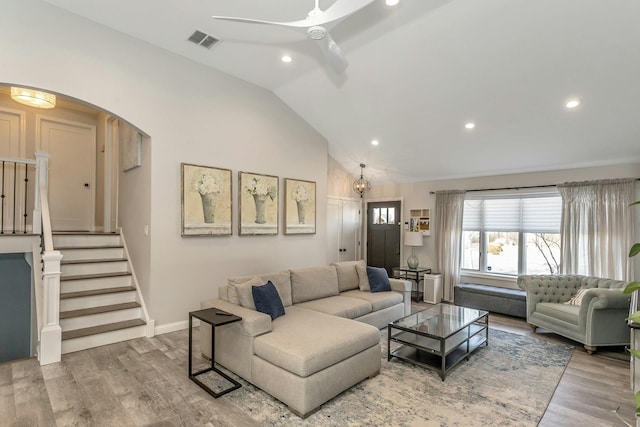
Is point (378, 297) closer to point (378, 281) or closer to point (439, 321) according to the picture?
point (378, 281)

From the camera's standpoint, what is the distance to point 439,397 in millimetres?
2809

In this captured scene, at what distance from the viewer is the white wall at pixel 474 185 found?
493cm

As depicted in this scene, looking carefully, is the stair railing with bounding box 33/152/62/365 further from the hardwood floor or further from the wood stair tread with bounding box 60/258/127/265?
the wood stair tread with bounding box 60/258/127/265

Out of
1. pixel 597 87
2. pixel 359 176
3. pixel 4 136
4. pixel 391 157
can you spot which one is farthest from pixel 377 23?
pixel 4 136

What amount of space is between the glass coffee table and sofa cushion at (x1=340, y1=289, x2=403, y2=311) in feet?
2.08

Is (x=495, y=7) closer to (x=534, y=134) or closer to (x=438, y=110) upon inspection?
(x=438, y=110)

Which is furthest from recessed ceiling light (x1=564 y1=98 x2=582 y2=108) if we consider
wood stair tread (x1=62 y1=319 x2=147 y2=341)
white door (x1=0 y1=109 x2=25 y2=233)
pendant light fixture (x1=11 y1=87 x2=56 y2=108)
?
white door (x1=0 y1=109 x2=25 y2=233)

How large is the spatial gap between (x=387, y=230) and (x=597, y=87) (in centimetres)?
447

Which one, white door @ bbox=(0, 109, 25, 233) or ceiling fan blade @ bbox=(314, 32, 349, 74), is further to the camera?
white door @ bbox=(0, 109, 25, 233)

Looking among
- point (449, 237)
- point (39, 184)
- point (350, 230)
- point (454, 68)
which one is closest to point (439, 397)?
point (454, 68)

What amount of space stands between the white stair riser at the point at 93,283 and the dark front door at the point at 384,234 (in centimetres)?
501

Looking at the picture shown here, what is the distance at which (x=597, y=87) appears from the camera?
146 inches

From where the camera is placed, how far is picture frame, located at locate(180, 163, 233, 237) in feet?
14.9

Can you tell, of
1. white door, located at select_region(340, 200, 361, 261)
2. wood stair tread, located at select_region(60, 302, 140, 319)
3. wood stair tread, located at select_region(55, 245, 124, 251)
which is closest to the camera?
wood stair tread, located at select_region(60, 302, 140, 319)
